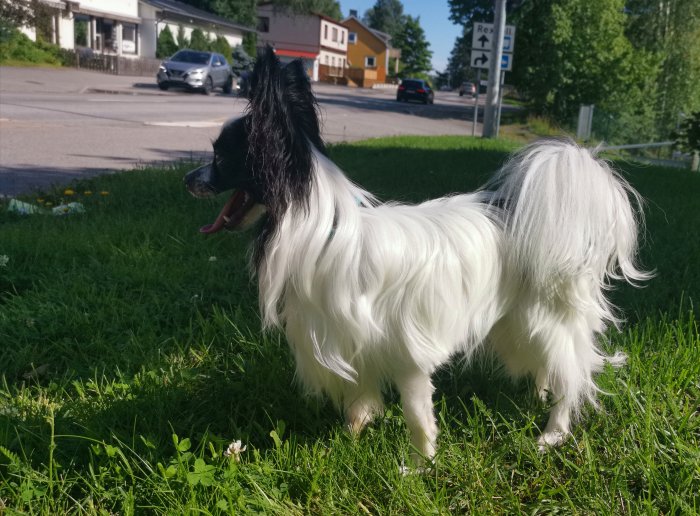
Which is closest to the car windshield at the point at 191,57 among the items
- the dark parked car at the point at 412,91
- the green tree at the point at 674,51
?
the dark parked car at the point at 412,91

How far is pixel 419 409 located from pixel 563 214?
877 millimetres

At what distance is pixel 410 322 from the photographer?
2084 mm

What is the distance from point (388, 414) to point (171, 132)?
1027 cm

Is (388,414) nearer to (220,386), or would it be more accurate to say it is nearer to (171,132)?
(220,386)

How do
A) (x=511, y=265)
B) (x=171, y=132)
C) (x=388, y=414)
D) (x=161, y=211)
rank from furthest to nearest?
(x=171, y=132), (x=161, y=211), (x=388, y=414), (x=511, y=265)

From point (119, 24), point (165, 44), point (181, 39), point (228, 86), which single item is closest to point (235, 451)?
point (228, 86)

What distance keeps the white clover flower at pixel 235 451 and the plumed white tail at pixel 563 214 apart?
49.3 inches

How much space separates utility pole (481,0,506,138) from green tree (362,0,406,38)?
107280 mm

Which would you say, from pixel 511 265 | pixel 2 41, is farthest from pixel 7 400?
pixel 2 41

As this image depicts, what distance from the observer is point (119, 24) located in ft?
131

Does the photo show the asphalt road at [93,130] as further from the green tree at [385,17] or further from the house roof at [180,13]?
the green tree at [385,17]

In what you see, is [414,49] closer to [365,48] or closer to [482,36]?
[365,48]

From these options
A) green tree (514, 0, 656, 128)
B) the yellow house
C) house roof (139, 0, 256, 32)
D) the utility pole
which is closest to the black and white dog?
the utility pole

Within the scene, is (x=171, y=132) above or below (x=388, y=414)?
above
